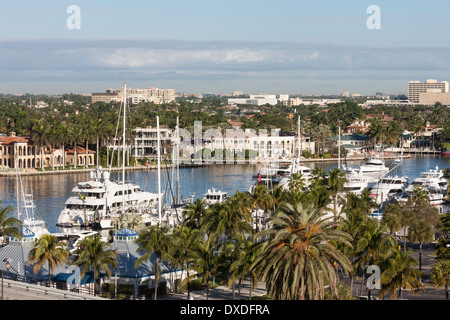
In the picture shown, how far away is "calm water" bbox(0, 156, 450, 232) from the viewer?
6988 cm

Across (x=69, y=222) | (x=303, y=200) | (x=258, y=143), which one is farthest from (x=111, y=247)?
(x=258, y=143)

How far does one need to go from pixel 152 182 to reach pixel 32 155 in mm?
26037

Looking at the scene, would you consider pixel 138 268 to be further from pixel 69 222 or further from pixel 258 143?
pixel 258 143

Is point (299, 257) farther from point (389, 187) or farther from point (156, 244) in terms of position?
point (389, 187)

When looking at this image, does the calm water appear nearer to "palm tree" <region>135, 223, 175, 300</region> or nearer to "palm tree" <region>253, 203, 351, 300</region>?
"palm tree" <region>135, 223, 175, 300</region>

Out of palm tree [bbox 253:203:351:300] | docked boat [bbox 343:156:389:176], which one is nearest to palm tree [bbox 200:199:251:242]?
palm tree [bbox 253:203:351:300]

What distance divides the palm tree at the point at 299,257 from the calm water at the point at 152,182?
34.1 metres

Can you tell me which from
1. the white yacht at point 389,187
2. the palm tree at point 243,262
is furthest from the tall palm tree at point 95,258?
the white yacht at point 389,187

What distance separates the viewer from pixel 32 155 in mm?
103438

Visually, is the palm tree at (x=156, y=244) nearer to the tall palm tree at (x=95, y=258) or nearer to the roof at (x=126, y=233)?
the tall palm tree at (x=95, y=258)

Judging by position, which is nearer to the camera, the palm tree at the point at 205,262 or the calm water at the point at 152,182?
the palm tree at the point at 205,262

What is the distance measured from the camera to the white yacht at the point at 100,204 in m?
53.3

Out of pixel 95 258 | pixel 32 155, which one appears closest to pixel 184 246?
pixel 95 258

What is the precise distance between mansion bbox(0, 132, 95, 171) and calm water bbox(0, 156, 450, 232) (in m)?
8.23
